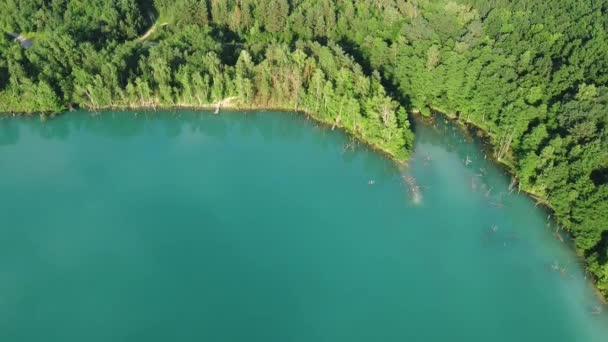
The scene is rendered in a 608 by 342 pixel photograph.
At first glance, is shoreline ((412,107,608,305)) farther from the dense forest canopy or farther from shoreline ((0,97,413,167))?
shoreline ((0,97,413,167))

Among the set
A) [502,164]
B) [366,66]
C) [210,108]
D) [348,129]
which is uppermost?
[366,66]

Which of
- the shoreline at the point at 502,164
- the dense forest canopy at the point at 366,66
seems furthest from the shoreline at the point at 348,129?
the dense forest canopy at the point at 366,66

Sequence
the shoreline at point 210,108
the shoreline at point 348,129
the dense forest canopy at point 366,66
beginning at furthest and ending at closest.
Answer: the shoreline at point 210,108
the shoreline at point 348,129
the dense forest canopy at point 366,66

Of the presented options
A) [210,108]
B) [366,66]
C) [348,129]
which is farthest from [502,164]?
[210,108]

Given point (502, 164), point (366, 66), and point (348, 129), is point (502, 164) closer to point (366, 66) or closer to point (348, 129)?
point (348, 129)

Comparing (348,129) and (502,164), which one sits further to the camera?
(348,129)

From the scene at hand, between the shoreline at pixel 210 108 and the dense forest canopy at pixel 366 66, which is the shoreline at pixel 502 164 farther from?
the shoreline at pixel 210 108

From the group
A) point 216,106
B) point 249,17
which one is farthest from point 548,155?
point 249,17

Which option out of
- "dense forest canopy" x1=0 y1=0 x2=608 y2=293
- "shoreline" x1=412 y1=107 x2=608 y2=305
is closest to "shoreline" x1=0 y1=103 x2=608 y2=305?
"shoreline" x1=412 y1=107 x2=608 y2=305

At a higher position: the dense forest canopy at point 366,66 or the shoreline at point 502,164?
the dense forest canopy at point 366,66

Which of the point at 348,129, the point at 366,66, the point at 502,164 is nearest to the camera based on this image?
the point at 502,164
